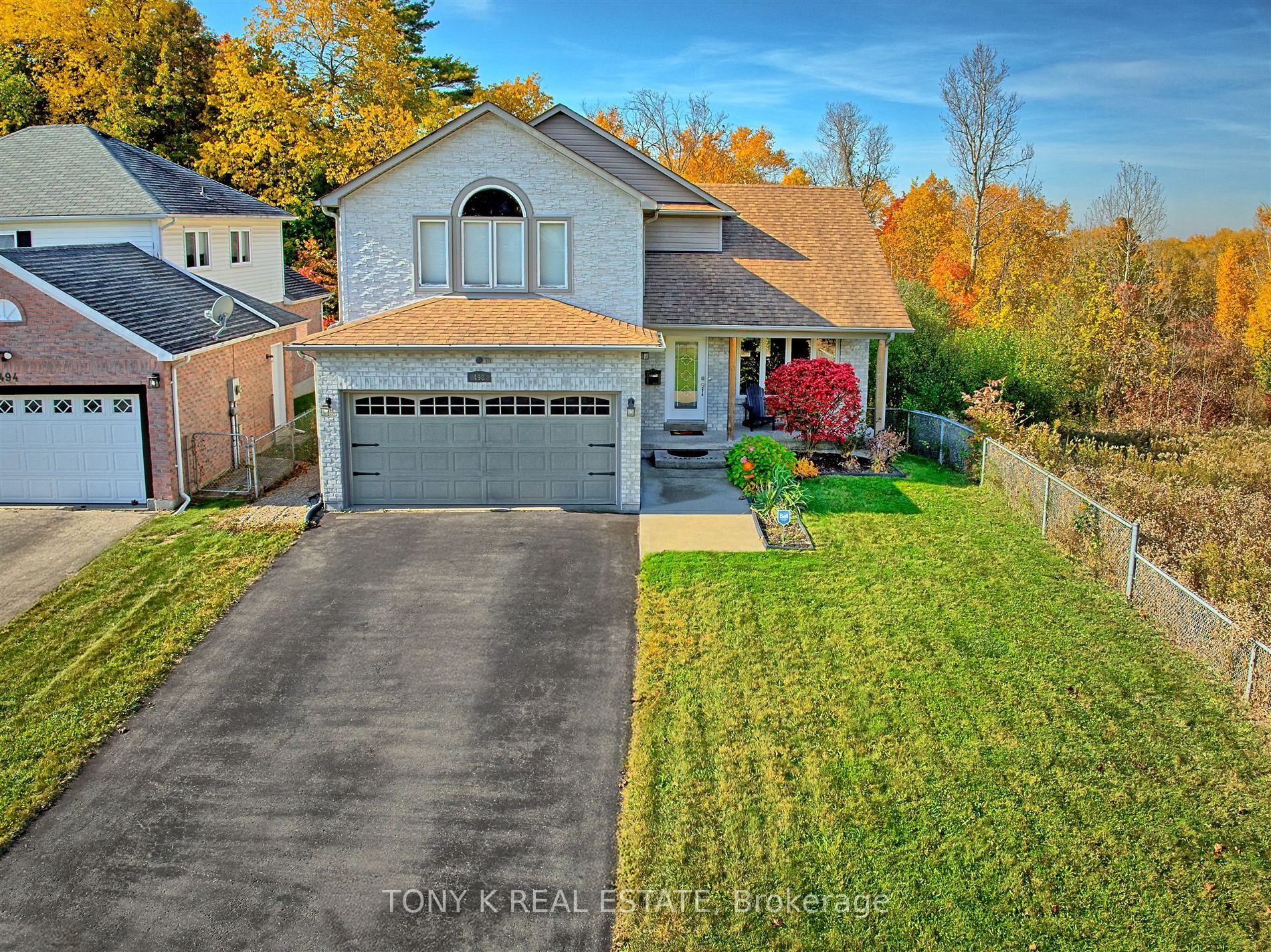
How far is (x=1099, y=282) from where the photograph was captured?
32.7m

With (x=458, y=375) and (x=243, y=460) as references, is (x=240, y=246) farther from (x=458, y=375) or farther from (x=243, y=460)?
(x=458, y=375)

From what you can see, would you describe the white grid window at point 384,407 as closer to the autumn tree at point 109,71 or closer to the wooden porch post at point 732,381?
the wooden porch post at point 732,381

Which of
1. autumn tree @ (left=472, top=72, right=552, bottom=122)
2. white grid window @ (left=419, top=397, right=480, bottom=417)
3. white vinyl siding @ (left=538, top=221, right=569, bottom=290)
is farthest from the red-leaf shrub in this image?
autumn tree @ (left=472, top=72, right=552, bottom=122)

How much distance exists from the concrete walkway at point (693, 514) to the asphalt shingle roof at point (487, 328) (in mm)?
3033

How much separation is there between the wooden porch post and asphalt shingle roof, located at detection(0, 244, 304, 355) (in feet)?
34.3

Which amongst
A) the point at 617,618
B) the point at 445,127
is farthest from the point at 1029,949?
the point at 445,127

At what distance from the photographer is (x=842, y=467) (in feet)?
72.2

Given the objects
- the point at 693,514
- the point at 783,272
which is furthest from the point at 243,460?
the point at 783,272

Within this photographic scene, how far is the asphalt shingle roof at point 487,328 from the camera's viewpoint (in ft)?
58.9

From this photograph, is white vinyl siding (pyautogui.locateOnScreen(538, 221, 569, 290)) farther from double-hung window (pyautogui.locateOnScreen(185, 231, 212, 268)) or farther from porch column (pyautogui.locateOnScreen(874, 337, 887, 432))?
double-hung window (pyautogui.locateOnScreen(185, 231, 212, 268))

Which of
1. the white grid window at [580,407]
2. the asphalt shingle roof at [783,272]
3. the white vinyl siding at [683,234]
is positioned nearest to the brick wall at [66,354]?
the white grid window at [580,407]

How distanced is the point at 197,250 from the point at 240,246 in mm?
2444

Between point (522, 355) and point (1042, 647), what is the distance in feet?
32.2

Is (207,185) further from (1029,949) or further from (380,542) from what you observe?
(1029,949)
